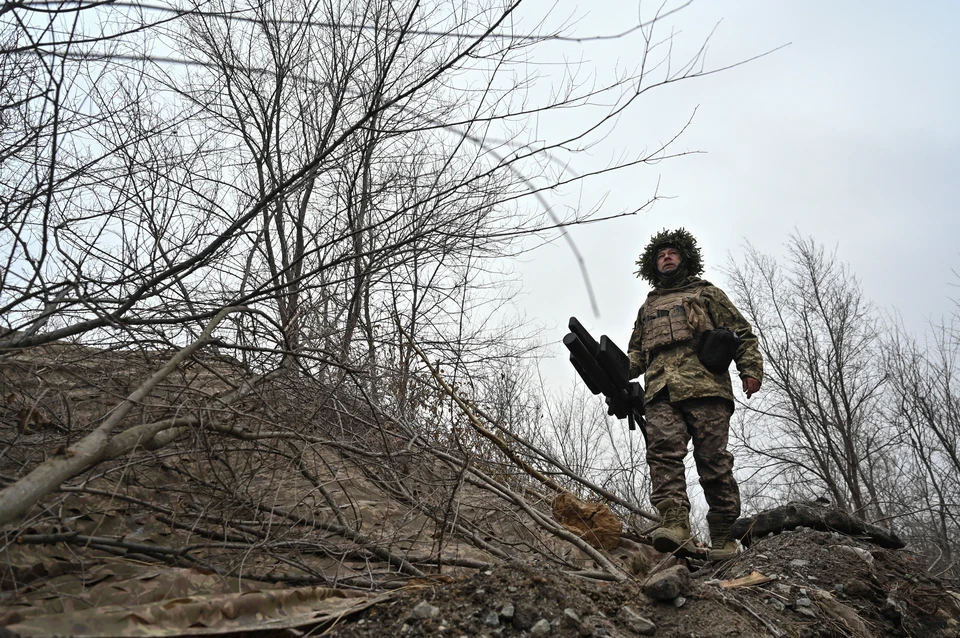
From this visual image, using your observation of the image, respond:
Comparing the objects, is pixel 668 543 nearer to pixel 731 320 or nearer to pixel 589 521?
pixel 589 521

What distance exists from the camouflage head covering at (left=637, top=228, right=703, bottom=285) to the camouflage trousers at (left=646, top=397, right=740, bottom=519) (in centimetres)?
106

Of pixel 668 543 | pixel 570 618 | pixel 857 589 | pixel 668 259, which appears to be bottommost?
pixel 857 589

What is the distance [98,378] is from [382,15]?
211 cm

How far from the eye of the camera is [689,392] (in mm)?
4000

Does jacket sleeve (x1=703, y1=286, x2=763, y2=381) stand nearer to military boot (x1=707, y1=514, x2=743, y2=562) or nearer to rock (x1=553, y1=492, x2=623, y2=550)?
military boot (x1=707, y1=514, x2=743, y2=562)

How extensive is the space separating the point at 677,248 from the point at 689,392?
111cm

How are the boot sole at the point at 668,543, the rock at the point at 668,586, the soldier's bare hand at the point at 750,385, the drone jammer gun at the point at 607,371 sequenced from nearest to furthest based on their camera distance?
1. the rock at the point at 668,586
2. the boot sole at the point at 668,543
3. the soldier's bare hand at the point at 750,385
4. the drone jammer gun at the point at 607,371

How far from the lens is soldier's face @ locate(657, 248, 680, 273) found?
4500 mm

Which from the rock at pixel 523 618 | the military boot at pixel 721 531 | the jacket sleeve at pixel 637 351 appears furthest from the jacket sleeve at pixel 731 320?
the rock at pixel 523 618

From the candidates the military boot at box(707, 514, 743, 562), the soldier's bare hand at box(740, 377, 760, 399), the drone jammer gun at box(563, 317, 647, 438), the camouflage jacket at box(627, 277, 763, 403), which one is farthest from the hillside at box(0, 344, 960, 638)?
the drone jammer gun at box(563, 317, 647, 438)

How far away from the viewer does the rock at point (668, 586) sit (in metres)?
2.32

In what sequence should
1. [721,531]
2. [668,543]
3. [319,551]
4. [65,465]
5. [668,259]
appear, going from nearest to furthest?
[65,465], [319,551], [668,543], [721,531], [668,259]

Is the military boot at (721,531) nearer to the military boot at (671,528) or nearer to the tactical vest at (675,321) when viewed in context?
the military boot at (671,528)

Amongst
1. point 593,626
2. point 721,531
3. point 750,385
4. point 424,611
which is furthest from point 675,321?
point 424,611
